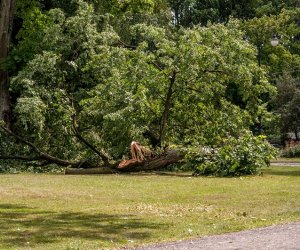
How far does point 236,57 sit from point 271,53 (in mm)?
30559

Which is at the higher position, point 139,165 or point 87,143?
point 87,143

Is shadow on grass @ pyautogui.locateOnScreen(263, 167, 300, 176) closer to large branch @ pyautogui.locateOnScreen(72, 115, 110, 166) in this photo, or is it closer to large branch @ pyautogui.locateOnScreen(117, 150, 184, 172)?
large branch @ pyautogui.locateOnScreen(117, 150, 184, 172)

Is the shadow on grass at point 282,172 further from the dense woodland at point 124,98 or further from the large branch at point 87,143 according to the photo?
the large branch at point 87,143

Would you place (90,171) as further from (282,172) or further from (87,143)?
(282,172)

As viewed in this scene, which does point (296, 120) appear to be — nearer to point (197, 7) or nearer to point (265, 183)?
point (265, 183)

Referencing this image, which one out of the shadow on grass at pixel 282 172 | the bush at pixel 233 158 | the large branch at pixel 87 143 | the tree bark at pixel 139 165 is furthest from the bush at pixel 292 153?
the large branch at pixel 87 143

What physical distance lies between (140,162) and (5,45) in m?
9.09

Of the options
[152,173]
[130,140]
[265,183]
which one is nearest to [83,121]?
[130,140]

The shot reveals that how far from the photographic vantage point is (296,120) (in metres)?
37.9

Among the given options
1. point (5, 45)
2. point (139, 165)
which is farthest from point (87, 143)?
point (5, 45)

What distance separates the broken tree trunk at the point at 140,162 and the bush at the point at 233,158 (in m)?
0.70

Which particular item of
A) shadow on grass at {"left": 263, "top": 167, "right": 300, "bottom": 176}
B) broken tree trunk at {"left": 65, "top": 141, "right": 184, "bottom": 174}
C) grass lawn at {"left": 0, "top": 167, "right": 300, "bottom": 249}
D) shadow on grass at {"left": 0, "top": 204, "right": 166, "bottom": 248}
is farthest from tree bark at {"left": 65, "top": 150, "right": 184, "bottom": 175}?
shadow on grass at {"left": 0, "top": 204, "right": 166, "bottom": 248}

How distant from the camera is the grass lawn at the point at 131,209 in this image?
8.42 metres

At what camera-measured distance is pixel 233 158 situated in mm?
19344
